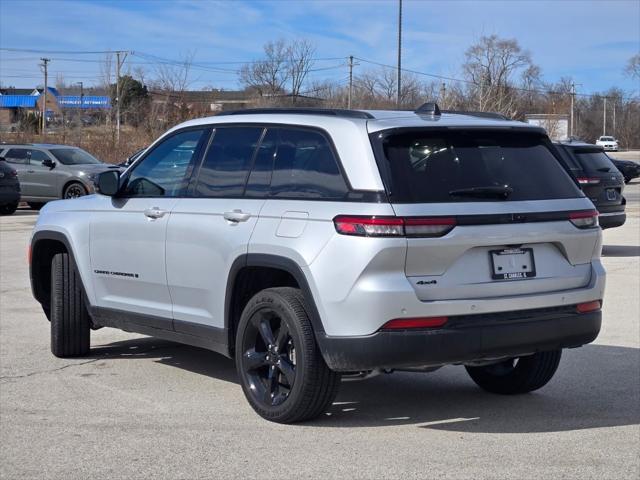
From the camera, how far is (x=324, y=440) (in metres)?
5.70

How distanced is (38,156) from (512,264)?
2227cm

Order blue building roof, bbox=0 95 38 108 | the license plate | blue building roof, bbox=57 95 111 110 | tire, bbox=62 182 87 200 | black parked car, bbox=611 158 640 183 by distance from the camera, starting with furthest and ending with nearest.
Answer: blue building roof, bbox=0 95 38 108
blue building roof, bbox=57 95 111 110
black parked car, bbox=611 158 640 183
tire, bbox=62 182 87 200
the license plate

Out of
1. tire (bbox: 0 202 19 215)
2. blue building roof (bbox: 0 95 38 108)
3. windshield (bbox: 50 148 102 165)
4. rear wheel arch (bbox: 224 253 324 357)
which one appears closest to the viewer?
rear wheel arch (bbox: 224 253 324 357)

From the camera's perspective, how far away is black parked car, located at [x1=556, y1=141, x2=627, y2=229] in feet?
52.0

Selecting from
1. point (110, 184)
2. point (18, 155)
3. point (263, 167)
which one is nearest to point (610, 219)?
point (110, 184)

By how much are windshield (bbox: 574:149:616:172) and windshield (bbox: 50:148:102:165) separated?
14.5 metres

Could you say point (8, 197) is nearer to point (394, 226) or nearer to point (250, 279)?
point (250, 279)

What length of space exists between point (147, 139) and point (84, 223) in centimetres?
3649

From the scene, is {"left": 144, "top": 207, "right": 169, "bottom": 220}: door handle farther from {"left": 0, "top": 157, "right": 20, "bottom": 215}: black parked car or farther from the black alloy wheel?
{"left": 0, "top": 157, "right": 20, "bottom": 215}: black parked car

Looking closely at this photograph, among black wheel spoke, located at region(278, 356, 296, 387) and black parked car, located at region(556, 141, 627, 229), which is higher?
black parked car, located at region(556, 141, 627, 229)

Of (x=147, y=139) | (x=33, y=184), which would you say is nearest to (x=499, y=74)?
(x=147, y=139)

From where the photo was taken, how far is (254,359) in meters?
6.14

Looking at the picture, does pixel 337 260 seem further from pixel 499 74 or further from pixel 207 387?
pixel 499 74

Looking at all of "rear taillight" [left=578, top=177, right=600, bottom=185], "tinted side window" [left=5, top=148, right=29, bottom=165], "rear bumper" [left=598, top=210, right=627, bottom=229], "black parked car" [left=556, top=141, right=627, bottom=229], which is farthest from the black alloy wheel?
"tinted side window" [left=5, top=148, right=29, bottom=165]
